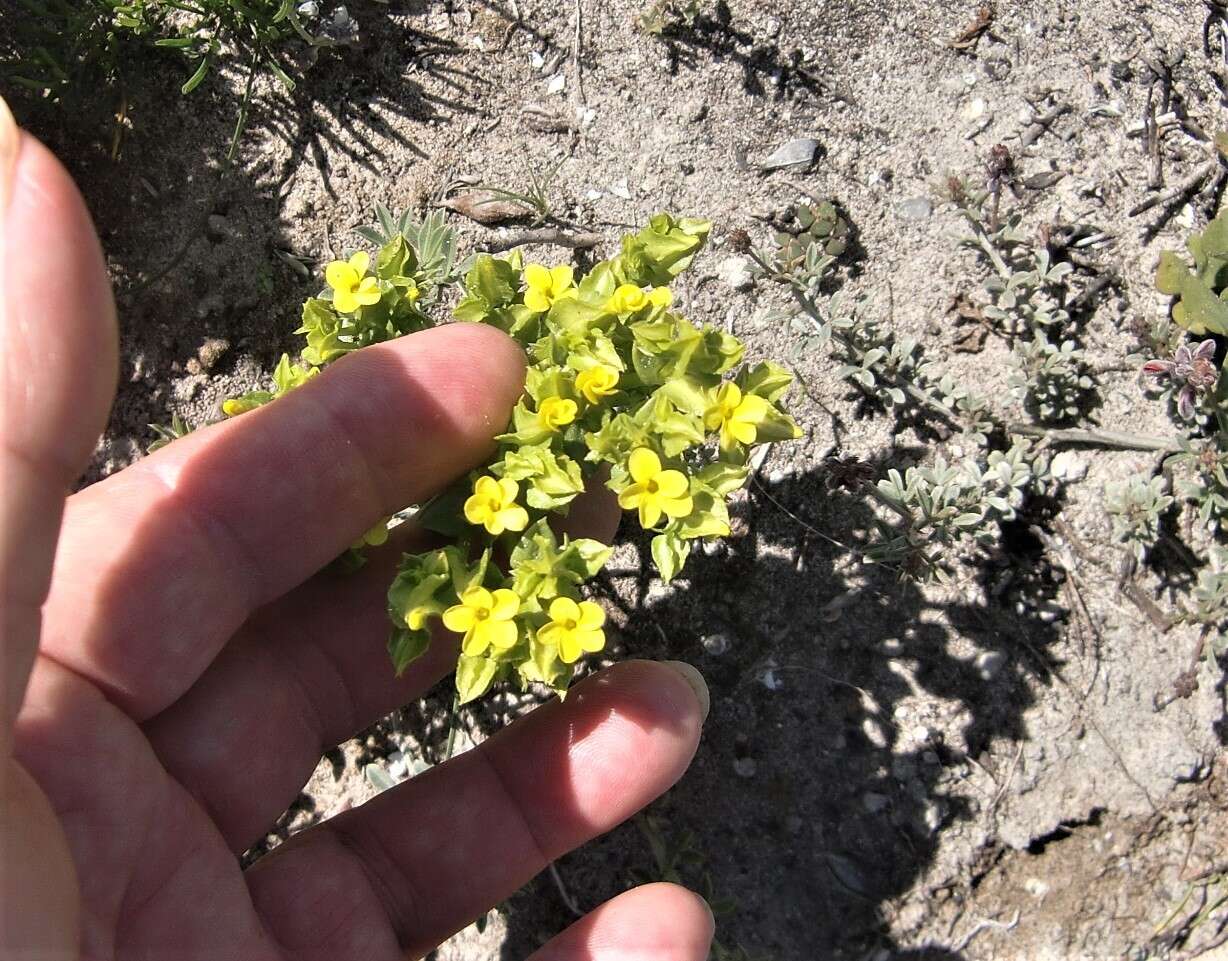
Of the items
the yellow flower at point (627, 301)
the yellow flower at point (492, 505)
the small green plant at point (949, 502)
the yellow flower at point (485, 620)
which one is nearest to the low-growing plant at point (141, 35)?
the yellow flower at point (627, 301)

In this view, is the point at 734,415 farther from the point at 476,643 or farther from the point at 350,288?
the point at 350,288

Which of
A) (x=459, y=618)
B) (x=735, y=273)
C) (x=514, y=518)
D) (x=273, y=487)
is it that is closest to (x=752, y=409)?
(x=514, y=518)

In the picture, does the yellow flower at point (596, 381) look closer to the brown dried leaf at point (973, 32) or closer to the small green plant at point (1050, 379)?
the small green plant at point (1050, 379)

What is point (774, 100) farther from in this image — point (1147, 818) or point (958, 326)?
point (1147, 818)

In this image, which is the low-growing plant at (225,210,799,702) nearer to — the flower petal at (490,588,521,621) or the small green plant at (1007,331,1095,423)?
the flower petal at (490,588,521,621)

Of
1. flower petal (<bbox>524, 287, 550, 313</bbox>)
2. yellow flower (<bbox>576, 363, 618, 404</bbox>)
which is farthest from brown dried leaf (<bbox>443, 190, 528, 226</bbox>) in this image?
yellow flower (<bbox>576, 363, 618, 404</bbox>)

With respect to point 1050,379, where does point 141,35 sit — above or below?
above

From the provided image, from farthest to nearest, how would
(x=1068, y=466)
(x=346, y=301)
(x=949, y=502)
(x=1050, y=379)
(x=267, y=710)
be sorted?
(x=1068, y=466)
(x=1050, y=379)
(x=949, y=502)
(x=267, y=710)
(x=346, y=301)
